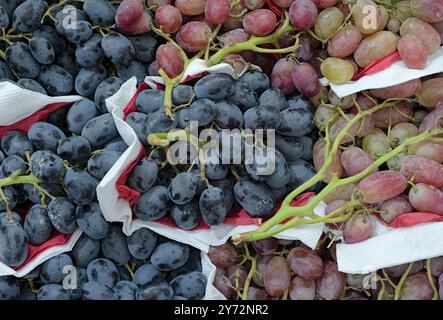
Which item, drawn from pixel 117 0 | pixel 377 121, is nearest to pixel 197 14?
pixel 117 0

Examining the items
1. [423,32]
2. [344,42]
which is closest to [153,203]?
[344,42]

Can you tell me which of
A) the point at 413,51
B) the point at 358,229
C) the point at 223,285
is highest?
the point at 413,51

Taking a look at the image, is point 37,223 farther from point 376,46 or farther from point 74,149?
point 376,46

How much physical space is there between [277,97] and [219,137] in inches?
6.3

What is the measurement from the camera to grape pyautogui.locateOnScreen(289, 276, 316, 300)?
43.3 inches

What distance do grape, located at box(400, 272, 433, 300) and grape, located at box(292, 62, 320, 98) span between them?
0.39 meters

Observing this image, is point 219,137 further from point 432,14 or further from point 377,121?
point 432,14

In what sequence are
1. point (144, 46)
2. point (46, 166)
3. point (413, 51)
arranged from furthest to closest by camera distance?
point (144, 46)
point (413, 51)
point (46, 166)

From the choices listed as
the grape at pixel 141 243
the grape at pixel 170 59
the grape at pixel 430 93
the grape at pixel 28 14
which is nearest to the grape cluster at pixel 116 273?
the grape at pixel 141 243

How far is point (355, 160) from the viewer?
1118 millimetres

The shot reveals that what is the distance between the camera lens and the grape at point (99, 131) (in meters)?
1.10

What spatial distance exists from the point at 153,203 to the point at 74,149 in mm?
165

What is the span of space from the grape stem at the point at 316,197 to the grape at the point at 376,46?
0.14 m

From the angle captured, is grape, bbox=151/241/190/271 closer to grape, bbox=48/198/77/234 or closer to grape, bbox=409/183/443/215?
grape, bbox=48/198/77/234
